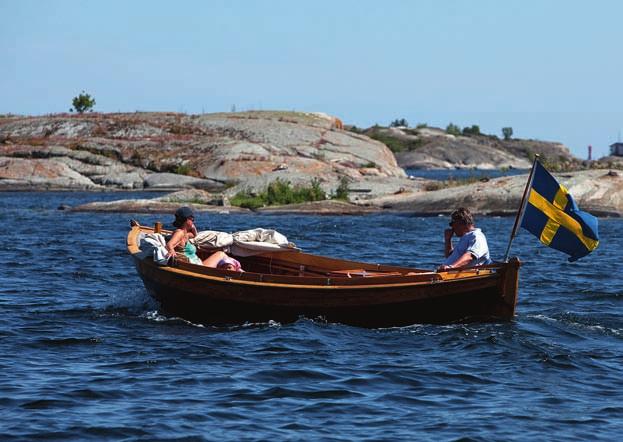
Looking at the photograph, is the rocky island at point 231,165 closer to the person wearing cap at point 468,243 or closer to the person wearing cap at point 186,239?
the person wearing cap at point 186,239

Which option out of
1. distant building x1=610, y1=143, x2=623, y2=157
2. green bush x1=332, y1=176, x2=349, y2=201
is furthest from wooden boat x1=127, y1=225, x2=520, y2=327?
distant building x1=610, y1=143, x2=623, y2=157

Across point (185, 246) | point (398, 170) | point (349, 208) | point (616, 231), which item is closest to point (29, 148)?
point (398, 170)

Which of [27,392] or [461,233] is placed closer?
[27,392]

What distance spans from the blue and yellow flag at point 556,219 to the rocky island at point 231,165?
85.2ft

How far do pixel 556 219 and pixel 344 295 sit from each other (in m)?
3.23

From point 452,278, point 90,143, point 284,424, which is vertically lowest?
point 284,424

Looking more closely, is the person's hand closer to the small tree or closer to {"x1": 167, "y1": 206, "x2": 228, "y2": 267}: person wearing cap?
{"x1": 167, "y1": 206, "x2": 228, "y2": 267}: person wearing cap

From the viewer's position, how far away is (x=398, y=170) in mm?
77375

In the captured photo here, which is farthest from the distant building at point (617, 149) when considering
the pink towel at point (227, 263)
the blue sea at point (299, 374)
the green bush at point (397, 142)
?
the pink towel at point (227, 263)

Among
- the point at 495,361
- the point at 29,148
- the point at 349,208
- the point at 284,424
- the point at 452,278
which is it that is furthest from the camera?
the point at 29,148

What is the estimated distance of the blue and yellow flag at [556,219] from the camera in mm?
15336

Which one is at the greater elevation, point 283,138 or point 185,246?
point 283,138

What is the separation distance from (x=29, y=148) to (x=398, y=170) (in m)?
25.8

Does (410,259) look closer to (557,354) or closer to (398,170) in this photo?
(557,354)
